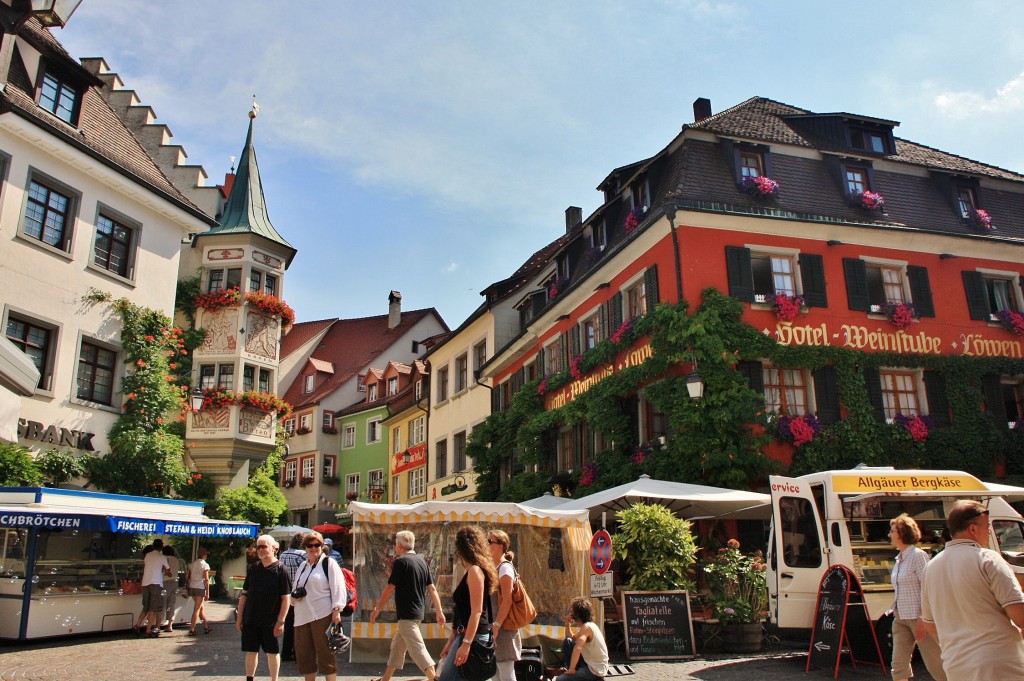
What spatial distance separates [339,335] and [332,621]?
147ft

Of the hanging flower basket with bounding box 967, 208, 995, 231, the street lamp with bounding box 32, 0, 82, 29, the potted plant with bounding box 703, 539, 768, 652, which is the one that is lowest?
the potted plant with bounding box 703, 539, 768, 652

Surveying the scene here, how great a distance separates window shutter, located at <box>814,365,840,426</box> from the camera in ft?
59.2

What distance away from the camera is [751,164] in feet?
67.9

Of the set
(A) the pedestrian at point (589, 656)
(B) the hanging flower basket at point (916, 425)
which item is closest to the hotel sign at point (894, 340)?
(B) the hanging flower basket at point (916, 425)

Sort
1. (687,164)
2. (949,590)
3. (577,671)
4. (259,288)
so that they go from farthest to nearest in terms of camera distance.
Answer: (259,288)
(687,164)
(577,671)
(949,590)

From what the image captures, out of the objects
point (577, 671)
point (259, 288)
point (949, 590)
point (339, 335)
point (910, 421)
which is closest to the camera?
point (949, 590)

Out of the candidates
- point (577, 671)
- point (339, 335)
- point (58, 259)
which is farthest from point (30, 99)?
point (339, 335)

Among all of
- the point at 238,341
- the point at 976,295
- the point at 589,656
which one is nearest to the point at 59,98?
the point at 238,341

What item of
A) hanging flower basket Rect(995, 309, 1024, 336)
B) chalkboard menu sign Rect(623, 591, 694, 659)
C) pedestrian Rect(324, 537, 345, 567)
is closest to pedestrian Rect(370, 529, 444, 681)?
pedestrian Rect(324, 537, 345, 567)

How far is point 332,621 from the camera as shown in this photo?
8727 mm

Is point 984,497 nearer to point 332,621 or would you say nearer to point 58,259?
point 332,621

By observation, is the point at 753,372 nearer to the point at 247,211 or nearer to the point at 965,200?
the point at 965,200

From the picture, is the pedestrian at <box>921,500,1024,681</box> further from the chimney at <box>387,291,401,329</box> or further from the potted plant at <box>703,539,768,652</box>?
the chimney at <box>387,291,401,329</box>

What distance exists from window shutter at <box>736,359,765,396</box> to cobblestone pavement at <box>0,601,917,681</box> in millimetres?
6338
